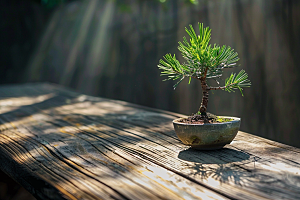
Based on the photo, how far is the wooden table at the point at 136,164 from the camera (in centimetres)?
83

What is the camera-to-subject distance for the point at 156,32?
10.8 feet

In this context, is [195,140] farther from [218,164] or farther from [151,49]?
[151,49]

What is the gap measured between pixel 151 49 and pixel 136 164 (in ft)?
7.89

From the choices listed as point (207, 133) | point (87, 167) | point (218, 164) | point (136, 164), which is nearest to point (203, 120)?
point (207, 133)

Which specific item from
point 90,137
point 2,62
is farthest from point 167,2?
point 2,62

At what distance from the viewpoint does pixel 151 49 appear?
10.9 ft

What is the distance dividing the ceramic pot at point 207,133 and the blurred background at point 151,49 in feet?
3.71

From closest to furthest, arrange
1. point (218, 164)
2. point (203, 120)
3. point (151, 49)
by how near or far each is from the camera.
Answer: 1. point (218, 164)
2. point (203, 120)
3. point (151, 49)

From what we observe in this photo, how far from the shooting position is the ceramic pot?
3.58 ft

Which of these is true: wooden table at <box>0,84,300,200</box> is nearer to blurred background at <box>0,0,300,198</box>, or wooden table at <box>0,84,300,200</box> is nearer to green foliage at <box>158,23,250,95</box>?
green foliage at <box>158,23,250,95</box>

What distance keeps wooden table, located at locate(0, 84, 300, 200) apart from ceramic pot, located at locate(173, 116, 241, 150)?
0.18 feet

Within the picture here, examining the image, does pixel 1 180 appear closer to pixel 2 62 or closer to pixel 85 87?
pixel 85 87

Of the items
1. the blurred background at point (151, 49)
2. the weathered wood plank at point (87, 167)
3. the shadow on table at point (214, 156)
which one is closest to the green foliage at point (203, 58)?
the shadow on table at point (214, 156)

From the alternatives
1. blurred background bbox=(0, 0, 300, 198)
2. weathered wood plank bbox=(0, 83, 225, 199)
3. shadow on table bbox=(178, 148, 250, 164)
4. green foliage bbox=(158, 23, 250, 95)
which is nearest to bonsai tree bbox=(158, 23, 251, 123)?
green foliage bbox=(158, 23, 250, 95)
